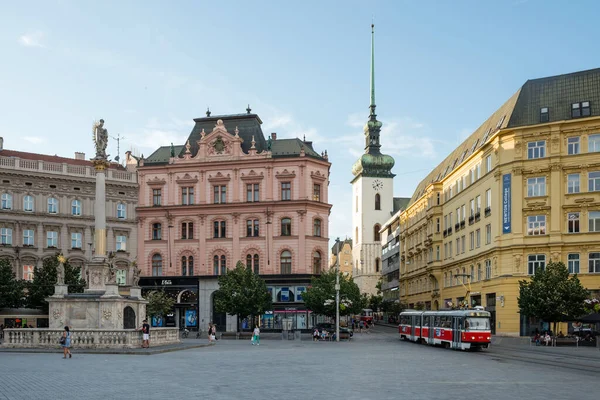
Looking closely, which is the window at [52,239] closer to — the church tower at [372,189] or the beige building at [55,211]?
the beige building at [55,211]

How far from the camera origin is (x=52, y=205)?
76.8m

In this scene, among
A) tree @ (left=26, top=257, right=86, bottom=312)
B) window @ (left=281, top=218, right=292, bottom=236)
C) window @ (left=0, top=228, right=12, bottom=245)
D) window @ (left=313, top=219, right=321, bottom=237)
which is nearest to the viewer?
tree @ (left=26, top=257, right=86, bottom=312)

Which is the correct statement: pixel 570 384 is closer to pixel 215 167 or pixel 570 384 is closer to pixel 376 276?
pixel 215 167

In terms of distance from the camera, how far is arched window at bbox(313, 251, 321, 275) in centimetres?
7881

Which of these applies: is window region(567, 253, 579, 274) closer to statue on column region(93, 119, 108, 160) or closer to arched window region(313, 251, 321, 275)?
arched window region(313, 251, 321, 275)

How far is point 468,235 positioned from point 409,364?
42.7m

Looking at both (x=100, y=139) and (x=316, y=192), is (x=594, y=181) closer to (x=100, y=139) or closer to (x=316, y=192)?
(x=316, y=192)

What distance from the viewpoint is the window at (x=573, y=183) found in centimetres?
6034

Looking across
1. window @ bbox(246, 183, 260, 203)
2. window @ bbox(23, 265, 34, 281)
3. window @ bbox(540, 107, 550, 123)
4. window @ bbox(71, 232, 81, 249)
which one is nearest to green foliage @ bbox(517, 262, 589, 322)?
window @ bbox(540, 107, 550, 123)

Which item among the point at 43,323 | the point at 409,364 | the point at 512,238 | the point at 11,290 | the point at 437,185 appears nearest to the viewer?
the point at 409,364

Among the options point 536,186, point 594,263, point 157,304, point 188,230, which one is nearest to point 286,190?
point 188,230

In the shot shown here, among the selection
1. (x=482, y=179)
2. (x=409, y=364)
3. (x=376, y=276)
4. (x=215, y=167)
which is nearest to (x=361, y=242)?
(x=376, y=276)

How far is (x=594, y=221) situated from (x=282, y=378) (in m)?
41.7

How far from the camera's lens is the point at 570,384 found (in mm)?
23859
